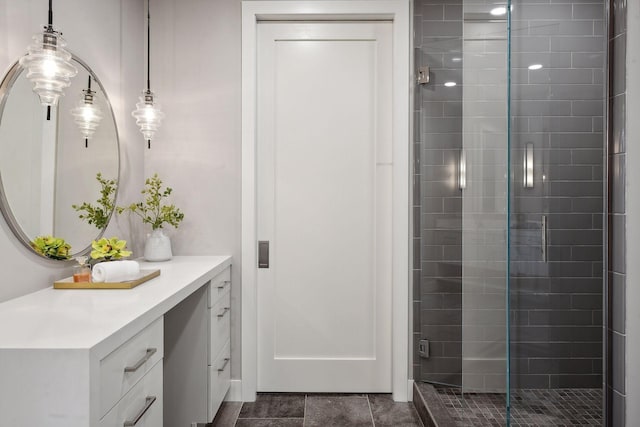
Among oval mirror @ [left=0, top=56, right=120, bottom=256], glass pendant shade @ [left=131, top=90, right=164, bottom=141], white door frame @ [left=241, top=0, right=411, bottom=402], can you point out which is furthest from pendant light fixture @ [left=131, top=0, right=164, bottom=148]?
white door frame @ [left=241, top=0, right=411, bottom=402]

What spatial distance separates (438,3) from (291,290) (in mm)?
1879

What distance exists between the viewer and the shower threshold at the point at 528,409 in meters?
1.35

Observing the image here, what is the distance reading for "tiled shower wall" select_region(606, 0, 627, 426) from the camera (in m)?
1.24

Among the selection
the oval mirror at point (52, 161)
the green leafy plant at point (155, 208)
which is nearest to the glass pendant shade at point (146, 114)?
the oval mirror at point (52, 161)

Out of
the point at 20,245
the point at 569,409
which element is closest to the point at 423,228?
the point at 569,409

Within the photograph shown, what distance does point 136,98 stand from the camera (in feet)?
8.20

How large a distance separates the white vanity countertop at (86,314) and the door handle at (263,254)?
2.42 feet

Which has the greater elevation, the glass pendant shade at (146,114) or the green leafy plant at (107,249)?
the glass pendant shade at (146,114)

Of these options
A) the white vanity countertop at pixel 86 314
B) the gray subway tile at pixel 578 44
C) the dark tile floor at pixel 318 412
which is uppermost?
the gray subway tile at pixel 578 44

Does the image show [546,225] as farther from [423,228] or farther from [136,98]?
[136,98]

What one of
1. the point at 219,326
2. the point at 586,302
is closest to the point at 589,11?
the point at 586,302

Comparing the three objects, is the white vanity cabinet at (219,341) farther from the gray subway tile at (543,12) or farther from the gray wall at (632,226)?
the gray subway tile at (543,12)

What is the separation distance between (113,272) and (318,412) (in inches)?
55.5

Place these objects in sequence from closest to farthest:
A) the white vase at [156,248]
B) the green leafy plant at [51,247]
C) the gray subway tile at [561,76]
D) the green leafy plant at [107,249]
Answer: the gray subway tile at [561,76], the green leafy plant at [51,247], the green leafy plant at [107,249], the white vase at [156,248]
